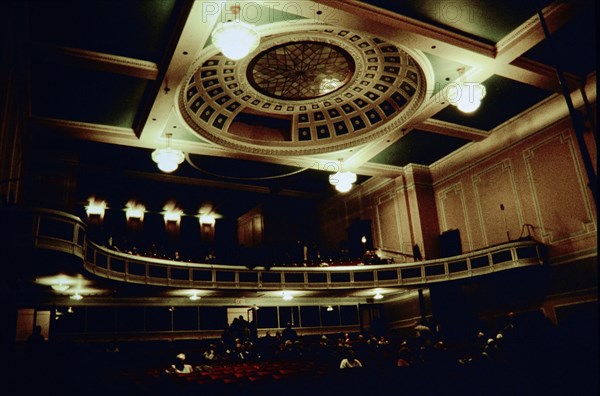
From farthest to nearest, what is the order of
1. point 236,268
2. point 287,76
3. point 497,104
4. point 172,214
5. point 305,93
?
point 172,214, point 236,268, point 497,104, point 305,93, point 287,76

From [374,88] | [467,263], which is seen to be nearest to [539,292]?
[467,263]

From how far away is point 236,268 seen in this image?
16.1m

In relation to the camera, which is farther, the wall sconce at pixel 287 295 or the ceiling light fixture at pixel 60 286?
the wall sconce at pixel 287 295

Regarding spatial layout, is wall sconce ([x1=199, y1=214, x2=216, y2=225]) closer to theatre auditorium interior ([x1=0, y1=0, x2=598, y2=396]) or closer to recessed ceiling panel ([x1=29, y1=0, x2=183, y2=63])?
theatre auditorium interior ([x1=0, y1=0, x2=598, y2=396])

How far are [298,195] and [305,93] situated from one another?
29.6 ft

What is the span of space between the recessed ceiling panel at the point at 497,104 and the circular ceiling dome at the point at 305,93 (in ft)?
6.23

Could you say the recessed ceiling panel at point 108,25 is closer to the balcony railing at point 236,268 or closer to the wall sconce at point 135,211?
the balcony railing at point 236,268

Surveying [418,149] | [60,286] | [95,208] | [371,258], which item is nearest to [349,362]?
[371,258]

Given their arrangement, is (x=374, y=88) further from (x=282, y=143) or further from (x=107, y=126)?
(x=107, y=126)

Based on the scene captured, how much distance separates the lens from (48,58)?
10.2 metres

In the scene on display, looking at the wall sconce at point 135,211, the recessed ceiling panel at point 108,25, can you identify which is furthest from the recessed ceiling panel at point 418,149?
the wall sconce at point 135,211

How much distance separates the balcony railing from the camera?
9.81 m

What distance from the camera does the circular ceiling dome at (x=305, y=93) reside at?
459 inches

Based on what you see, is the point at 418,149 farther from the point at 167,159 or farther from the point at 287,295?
the point at 167,159
